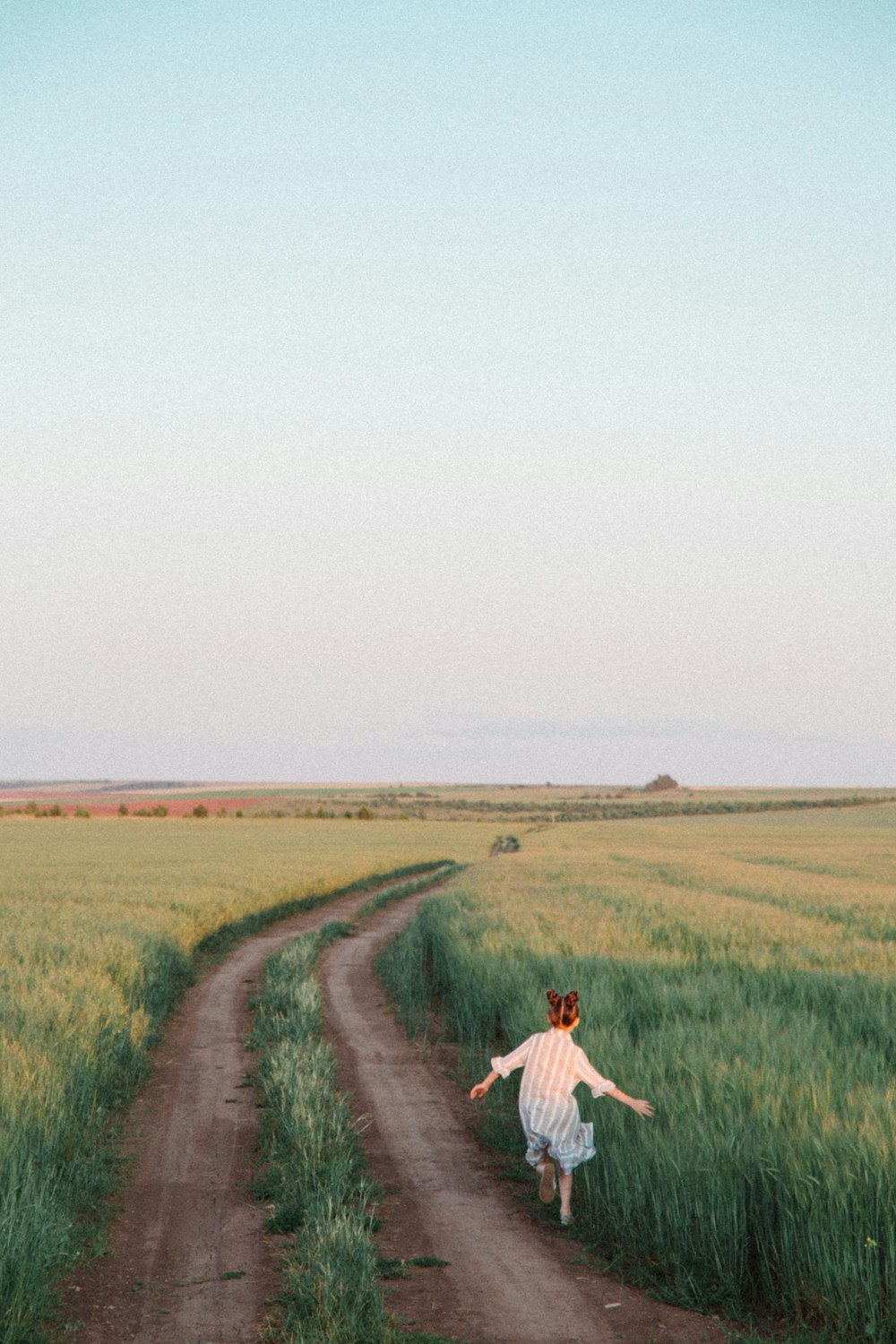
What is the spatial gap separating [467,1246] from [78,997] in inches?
278

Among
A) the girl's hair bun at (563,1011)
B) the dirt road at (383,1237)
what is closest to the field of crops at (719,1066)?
the dirt road at (383,1237)

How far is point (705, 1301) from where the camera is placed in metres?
6.21

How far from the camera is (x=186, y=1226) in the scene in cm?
763

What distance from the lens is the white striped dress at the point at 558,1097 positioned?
7438 mm

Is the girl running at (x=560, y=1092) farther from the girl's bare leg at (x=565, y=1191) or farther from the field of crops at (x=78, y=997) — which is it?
the field of crops at (x=78, y=997)

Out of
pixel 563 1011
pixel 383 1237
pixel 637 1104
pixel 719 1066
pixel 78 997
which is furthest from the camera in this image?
pixel 78 997

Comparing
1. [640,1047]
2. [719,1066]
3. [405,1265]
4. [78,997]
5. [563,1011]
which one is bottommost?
[405,1265]

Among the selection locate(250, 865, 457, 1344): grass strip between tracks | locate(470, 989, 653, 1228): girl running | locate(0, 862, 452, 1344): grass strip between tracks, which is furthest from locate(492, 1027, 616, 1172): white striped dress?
locate(0, 862, 452, 1344): grass strip between tracks

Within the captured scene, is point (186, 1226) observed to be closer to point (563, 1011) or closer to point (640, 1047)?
point (563, 1011)

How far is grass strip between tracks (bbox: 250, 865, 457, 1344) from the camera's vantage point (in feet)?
18.6

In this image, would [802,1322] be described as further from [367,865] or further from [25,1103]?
[367,865]

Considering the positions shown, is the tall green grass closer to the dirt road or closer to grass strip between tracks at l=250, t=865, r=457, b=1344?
grass strip between tracks at l=250, t=865, r=457, b=1344

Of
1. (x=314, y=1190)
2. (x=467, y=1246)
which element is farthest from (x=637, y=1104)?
(x=314, y=1190)

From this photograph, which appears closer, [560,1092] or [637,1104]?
[637,1104]
